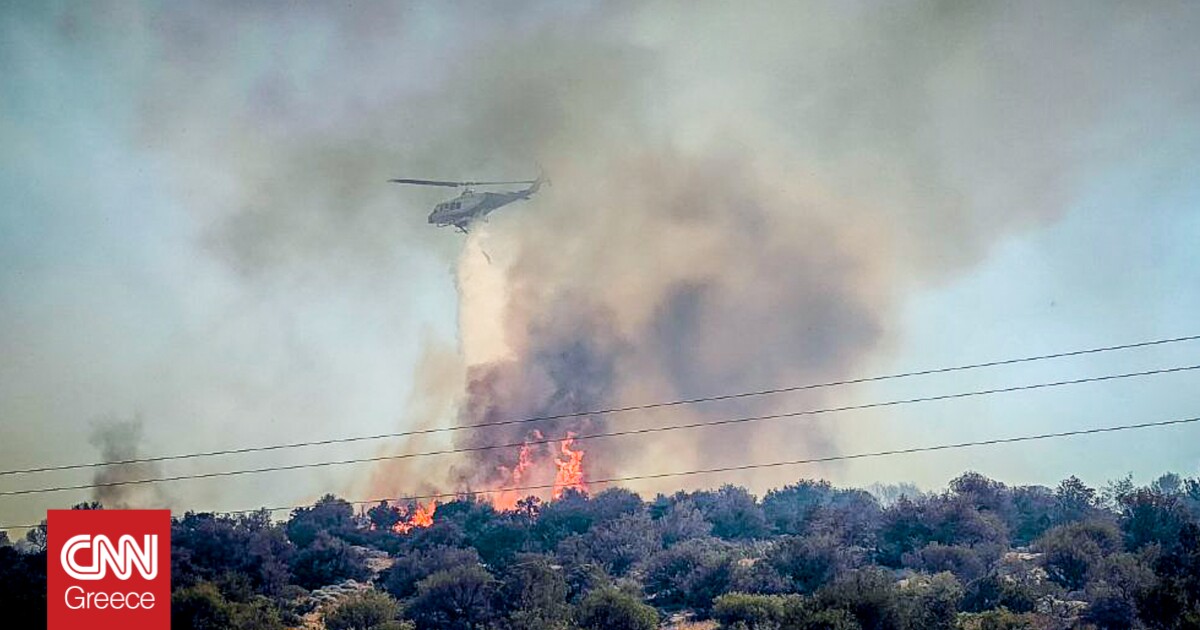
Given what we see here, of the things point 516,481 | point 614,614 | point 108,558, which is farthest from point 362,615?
point 516,481

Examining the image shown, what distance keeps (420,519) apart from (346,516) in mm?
5827

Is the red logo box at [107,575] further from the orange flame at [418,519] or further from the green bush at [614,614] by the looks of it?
the orange flame at [418,519]

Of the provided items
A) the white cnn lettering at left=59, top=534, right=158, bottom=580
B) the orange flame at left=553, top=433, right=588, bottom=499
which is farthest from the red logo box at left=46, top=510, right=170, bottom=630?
the orange flame at left=553, top=433, right=588, bottom=499

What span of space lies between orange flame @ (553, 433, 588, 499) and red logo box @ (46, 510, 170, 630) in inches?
1915

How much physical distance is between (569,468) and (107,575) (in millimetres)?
53767

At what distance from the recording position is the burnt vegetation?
140 ft

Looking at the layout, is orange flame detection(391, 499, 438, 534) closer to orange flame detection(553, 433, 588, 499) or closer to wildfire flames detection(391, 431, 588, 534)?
wildfire flames detection(391, 431, 588, 534)

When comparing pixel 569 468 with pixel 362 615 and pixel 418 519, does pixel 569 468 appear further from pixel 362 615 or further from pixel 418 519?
pixel 362 615

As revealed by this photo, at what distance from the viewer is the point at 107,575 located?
40.2 metres

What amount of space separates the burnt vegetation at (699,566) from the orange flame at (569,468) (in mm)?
8196

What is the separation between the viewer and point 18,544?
93500 millimetres

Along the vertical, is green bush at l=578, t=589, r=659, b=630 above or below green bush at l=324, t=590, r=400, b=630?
below

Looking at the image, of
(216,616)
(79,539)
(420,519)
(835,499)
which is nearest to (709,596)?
(216,616)

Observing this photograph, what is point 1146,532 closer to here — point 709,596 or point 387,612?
point 709,596
